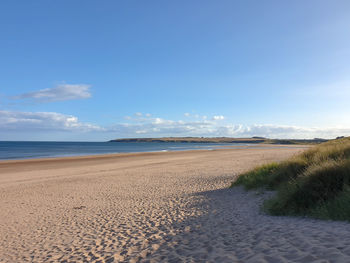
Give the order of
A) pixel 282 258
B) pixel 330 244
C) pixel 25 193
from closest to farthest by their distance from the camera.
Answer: pixel 282 258 < pixel 330 244 < pixel 25 193

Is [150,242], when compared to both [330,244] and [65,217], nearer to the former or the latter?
[330,244]

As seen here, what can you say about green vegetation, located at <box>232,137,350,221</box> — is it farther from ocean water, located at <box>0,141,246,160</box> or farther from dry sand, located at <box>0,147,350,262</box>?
ocean water, located at <box>0,141,246,160</box>

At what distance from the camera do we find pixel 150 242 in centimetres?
632

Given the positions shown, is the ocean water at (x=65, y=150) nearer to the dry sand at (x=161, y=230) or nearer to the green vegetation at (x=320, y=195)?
the dry sand at (x=161, y=230)

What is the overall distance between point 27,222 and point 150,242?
519cm

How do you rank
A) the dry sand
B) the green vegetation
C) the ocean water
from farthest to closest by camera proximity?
the ocean water → the green vegetation → the dry sand

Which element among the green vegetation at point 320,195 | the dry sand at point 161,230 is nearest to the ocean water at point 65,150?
the dry sand at point 161,230

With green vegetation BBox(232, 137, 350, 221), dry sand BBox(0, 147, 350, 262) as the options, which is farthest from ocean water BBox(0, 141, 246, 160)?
green vegetation BBox(232, 137, 350, 221)

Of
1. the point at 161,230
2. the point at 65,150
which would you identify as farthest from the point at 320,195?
the point at 65,150

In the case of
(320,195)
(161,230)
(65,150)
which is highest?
(320,195)

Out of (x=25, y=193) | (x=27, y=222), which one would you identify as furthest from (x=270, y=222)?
(x=25, y=193)

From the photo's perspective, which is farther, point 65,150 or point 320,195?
point 65,150

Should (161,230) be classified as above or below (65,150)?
below

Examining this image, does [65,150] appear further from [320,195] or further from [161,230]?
[320,195]
